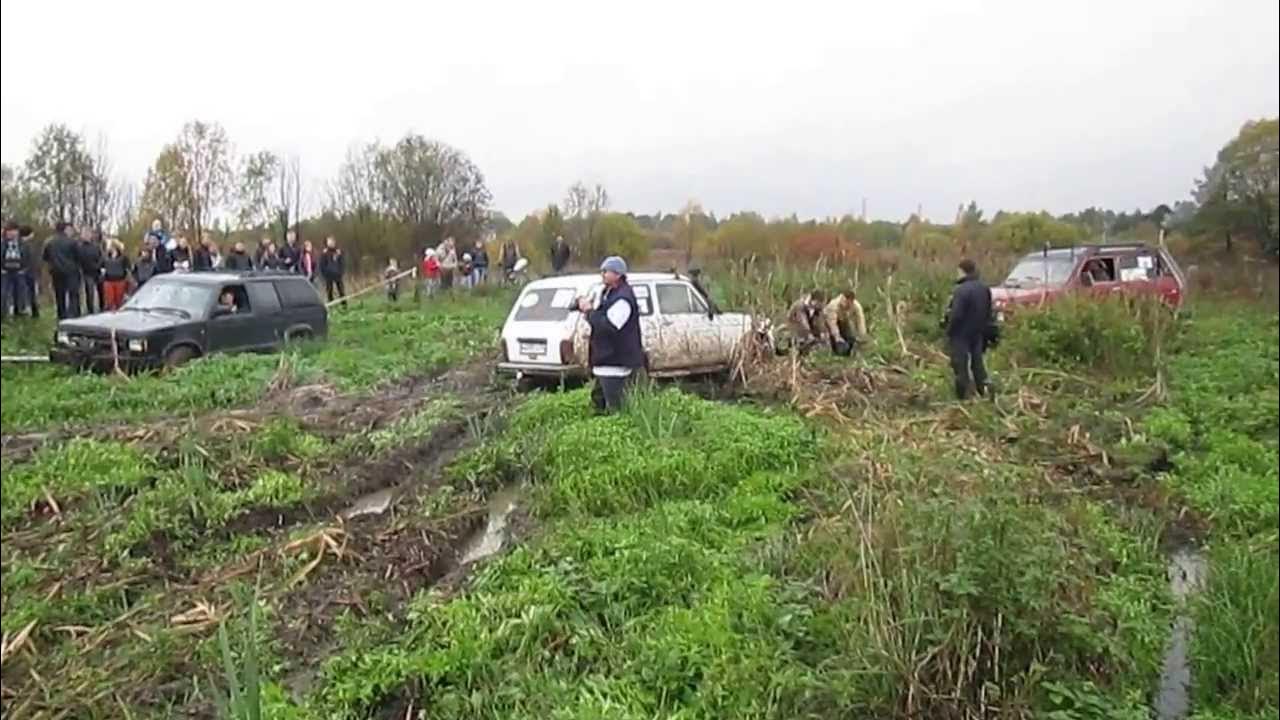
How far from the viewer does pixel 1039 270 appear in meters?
15.5

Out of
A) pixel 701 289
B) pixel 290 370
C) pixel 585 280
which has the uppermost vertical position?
pixel 585 280

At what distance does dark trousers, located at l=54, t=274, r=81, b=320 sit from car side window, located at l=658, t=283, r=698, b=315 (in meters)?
8.08

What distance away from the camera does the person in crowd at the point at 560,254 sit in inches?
191

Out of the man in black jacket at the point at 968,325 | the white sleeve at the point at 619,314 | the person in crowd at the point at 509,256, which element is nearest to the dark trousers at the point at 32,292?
the person in crowd at the point at 509,256

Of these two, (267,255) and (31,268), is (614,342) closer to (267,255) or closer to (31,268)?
(267,255)

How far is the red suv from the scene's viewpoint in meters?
12.7

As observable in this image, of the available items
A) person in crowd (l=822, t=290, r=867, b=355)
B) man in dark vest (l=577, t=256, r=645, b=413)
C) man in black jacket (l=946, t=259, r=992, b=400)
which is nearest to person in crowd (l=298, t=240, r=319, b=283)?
man in dark vest (l=577, t=256, r=645, b=413)

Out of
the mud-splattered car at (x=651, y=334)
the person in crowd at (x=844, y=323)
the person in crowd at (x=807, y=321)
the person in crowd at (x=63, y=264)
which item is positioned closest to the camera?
the person in crowd at (x=63, y=264)

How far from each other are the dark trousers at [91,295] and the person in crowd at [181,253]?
24cm

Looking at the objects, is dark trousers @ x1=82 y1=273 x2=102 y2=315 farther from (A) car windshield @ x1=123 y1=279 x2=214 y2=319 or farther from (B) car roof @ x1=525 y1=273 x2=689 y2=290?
(A) car windshield @ x1=123 y1=279 x2=214 y2=319

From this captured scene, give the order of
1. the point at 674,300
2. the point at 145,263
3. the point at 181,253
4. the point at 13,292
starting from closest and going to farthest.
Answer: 1. the point at 13,292
2. the point at 181,253
3. the point at 145,263
4. the point at 674,300

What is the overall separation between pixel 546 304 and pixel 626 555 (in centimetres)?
540

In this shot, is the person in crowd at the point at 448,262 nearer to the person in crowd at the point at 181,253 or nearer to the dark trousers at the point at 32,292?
the person in crowd at the point at 181,253

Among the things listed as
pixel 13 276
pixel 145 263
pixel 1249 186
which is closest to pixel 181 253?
pixel 145 263
